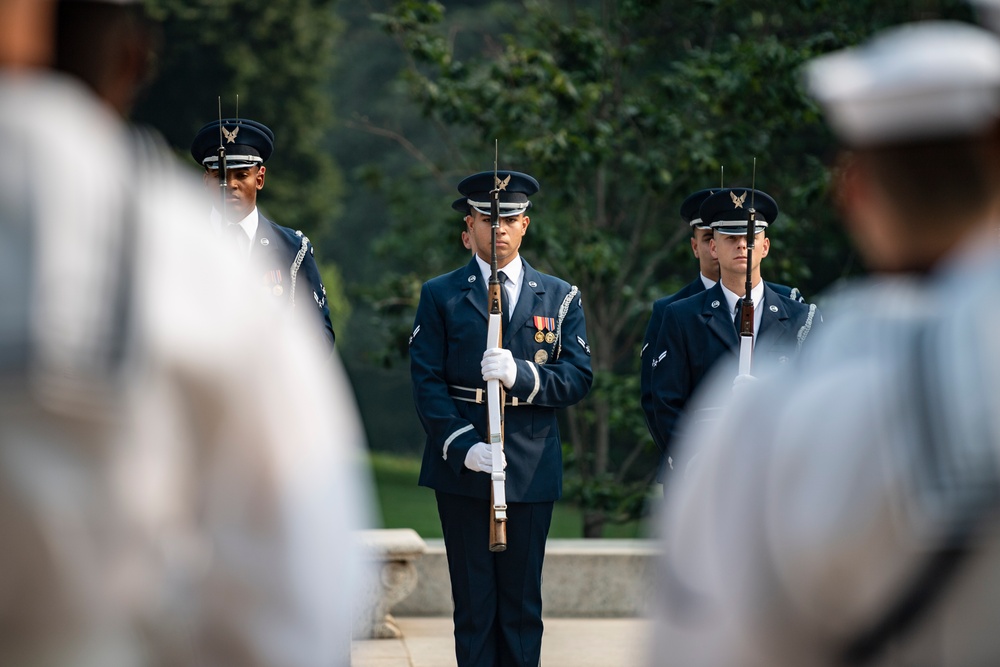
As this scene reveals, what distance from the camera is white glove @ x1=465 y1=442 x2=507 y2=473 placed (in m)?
6.53

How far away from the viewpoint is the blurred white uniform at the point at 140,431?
59.6 inches

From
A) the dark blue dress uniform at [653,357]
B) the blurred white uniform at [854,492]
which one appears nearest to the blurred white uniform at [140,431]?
the blurred white uniform at [854,492]

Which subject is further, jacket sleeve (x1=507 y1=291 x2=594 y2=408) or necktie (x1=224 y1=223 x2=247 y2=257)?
jacket sleeve (x1=507 y1=291 x2=594 y2=408)

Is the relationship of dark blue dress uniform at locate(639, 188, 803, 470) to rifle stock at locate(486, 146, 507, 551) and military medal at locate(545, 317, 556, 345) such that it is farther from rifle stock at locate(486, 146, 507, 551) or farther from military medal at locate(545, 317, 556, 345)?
rifle stock at locate(486, 146, 507, 551)

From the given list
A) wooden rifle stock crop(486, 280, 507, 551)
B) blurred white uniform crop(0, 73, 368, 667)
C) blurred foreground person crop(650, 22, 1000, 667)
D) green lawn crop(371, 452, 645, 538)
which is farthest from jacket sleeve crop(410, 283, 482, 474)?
green lawn crop(371, 452, 645, 538)

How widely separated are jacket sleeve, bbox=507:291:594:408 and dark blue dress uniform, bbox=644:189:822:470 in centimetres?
35

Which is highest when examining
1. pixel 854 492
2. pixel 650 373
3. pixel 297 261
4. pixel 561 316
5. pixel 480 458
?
pixel 297 261

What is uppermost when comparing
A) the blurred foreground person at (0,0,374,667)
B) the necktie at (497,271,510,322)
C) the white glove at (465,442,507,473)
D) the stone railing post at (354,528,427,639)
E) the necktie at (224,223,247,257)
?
the necktie at (224,223,247,257)

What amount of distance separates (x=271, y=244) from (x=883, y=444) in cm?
526

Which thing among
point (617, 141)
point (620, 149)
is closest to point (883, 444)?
point (617, 141)

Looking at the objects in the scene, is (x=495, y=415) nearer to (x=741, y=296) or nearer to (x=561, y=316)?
(x=561, y=316)

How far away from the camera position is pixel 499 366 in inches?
A: 259

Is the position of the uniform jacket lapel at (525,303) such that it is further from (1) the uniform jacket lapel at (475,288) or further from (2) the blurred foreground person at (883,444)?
(2) the blurred foreground person at (883,444)

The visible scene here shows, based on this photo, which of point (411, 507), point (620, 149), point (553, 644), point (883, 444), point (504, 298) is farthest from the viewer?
point (411, 507)
